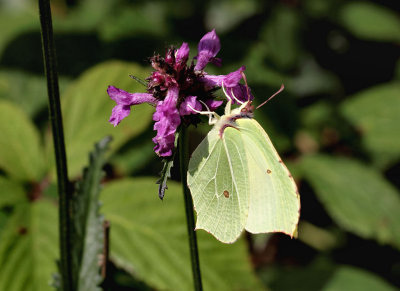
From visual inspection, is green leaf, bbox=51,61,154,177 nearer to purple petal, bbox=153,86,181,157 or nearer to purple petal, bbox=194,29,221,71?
purple petal, bbox=194,29,221,71

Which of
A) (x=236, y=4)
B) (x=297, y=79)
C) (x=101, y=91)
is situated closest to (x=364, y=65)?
(x=297, y=79)

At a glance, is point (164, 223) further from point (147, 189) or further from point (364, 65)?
point (364, 65)

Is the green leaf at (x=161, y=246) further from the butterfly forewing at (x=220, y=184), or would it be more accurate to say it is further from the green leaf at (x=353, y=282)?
the green leaf at (x=353, y=282)

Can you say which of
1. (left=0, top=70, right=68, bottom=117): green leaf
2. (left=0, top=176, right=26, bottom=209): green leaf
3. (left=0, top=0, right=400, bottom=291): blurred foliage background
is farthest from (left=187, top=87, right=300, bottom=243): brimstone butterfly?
(left=0, top=70, right=68, bottom=117): green leaf

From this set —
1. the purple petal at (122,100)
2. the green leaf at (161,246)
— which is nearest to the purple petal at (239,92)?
the purple petal at (122,100)

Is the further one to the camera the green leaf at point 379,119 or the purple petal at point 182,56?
the green leaf at point 379,119

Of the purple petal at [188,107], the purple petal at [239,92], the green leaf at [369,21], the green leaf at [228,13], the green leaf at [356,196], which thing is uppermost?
the purple petal at [188,107]

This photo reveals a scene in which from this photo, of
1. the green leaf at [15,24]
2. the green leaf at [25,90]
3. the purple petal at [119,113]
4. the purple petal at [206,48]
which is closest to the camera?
the purple petal at [119,113]
